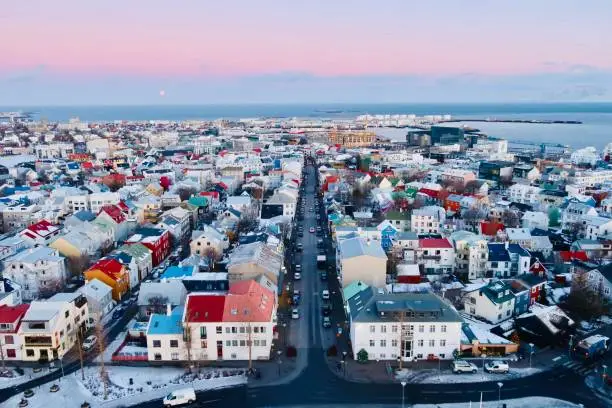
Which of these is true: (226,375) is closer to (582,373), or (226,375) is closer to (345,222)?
(582,373)

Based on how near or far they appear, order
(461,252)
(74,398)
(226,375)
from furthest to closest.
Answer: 1. (461,252)
2. (226,375)
3. (74,398)

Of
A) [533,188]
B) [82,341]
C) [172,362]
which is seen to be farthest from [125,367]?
[533,188]

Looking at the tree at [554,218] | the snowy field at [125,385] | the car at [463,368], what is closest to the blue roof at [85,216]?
the snowy field at [125,385]

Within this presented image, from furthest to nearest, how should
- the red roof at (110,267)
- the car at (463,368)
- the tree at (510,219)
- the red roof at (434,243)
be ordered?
the tree at (510,219)
the red roof at (434,243)
the red roof at (110,267)
the car at (463,368)

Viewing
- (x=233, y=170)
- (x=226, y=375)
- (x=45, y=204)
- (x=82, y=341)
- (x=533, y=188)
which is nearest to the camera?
(x=226, y=375)

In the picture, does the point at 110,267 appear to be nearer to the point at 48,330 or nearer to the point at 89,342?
the point at 89,342

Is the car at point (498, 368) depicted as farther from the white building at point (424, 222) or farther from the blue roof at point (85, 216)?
the blue roof at point (85, 216)
